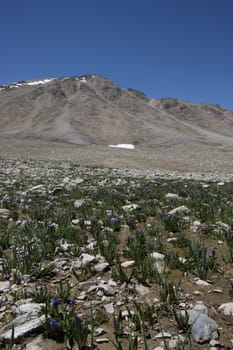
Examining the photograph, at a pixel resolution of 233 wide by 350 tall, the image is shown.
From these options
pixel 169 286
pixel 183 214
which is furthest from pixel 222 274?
pixel 183 214

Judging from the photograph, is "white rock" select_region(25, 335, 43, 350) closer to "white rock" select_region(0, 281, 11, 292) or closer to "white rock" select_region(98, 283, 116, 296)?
"white rock" select_region(98, 283, 116, 296)

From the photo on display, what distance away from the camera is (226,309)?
10.2 feet

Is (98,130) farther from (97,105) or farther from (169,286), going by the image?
(169,286)

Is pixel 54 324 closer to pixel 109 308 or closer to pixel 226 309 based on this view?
pixel 109 308

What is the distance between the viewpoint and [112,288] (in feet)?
11.8

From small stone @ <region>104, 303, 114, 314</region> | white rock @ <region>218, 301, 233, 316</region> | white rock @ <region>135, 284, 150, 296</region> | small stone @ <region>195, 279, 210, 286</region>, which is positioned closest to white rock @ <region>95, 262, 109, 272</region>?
white rock @ <region>135, 284, 150, 296</region>

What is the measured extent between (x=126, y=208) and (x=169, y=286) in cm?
452

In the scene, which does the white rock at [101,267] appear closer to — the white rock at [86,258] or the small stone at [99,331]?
the white rock at [86,258]

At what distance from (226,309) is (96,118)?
343 feet

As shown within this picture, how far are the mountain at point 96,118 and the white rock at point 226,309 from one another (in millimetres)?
70405

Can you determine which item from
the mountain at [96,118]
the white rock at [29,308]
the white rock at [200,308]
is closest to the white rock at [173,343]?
the white rock at [200,308]

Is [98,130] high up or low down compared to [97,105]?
down

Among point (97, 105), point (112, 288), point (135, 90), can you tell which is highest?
point (135, 90)

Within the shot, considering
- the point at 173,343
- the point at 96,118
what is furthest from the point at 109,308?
the point at 96,118
